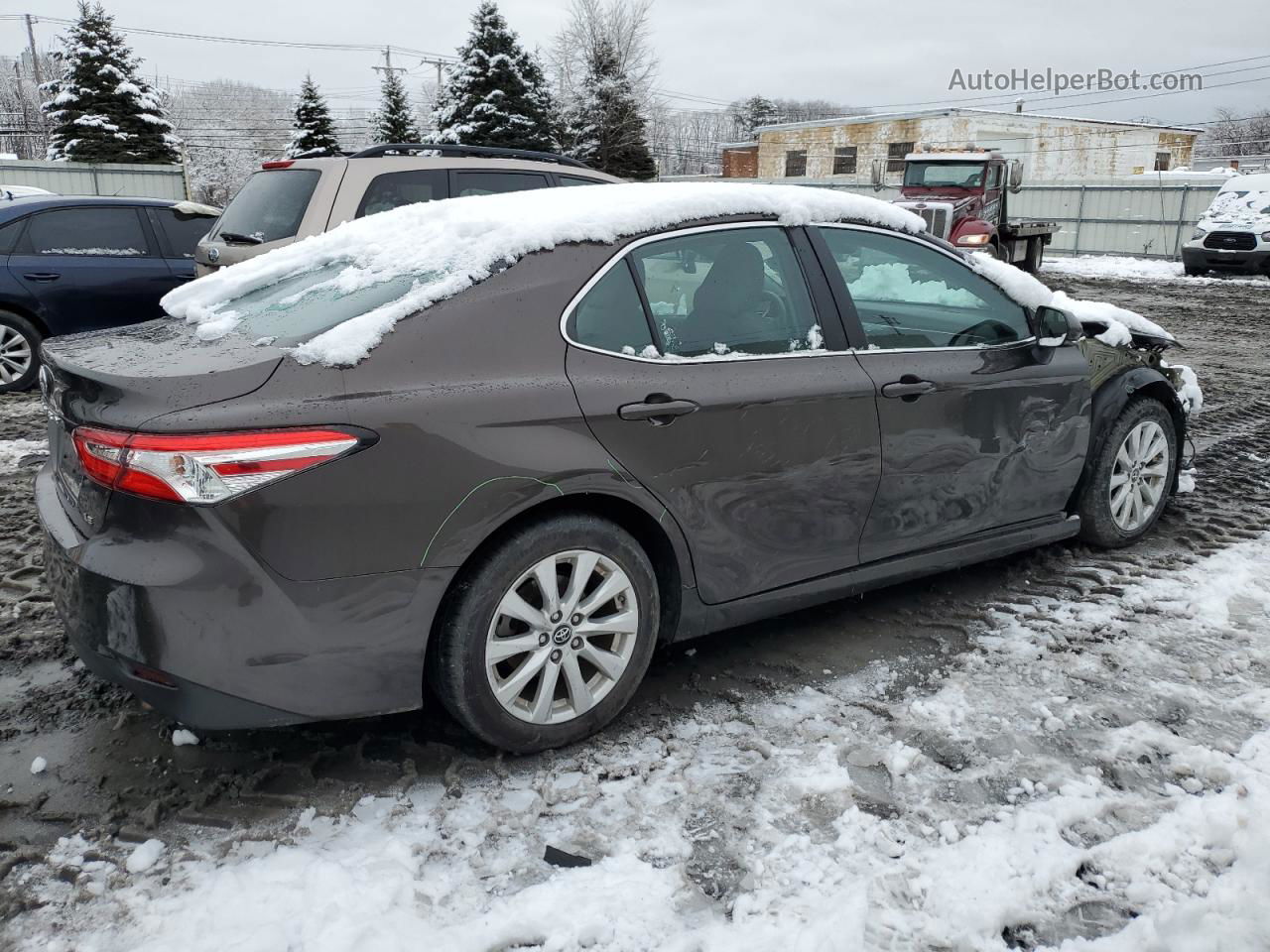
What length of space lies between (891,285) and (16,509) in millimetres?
4305

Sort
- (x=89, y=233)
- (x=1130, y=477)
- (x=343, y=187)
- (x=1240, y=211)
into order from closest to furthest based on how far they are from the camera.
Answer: (x=1130, y=477) < (x=343, y=187) < (x=89, y=233) < (x=1240, y=211)

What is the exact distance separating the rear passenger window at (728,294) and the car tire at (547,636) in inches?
27.2

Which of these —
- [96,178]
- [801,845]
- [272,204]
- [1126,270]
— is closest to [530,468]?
[801,845]

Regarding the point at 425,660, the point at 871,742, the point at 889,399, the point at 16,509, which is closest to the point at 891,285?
the point at 889,399

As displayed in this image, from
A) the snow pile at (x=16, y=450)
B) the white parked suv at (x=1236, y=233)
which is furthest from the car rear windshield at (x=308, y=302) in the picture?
the white parked suv at (x=1236, y=233)

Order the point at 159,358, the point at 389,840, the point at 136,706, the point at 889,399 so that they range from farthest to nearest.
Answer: the point at 889,399, the point at 136,706, the point at 159,358, the point at 389,840

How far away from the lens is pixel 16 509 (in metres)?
5.03

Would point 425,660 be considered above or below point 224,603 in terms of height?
below

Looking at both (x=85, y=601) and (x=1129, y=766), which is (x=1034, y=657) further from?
(x=85, y=601)

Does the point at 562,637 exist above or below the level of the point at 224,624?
below

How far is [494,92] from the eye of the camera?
34.0 m

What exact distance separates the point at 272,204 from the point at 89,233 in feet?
7.40

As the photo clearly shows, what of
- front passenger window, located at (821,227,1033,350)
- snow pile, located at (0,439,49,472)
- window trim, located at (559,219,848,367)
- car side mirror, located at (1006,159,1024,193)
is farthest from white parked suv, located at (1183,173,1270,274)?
snow pile, located at (0,439,49,472)

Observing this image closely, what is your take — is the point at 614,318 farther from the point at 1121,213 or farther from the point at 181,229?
the point at 1121,213
